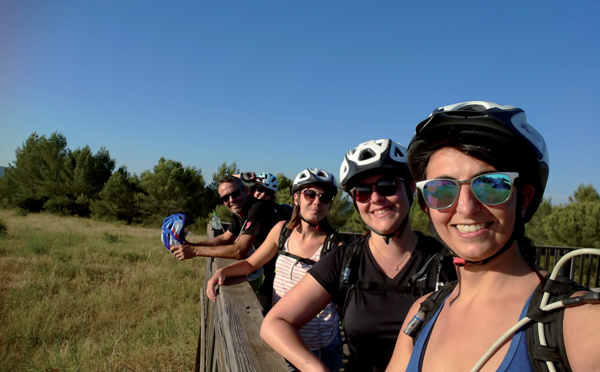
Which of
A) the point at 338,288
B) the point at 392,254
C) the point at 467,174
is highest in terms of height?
the point at 467,174

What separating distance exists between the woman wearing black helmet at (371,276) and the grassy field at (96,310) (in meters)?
4.35

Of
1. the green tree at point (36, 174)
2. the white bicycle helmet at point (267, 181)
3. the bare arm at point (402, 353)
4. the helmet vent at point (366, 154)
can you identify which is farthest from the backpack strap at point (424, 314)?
the green tree at point (36, 174)

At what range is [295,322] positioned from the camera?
1.84m

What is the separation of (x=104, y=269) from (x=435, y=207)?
40.5ft

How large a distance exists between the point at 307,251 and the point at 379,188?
965 mm

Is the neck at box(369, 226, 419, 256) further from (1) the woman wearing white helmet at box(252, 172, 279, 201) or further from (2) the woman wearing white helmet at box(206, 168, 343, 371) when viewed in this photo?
(1) the woman wearing white helmet at box(252, 172, 279, 201)

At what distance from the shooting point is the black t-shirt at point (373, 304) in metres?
1.81

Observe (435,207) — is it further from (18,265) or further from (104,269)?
(18,265)

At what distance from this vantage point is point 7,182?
41469mm

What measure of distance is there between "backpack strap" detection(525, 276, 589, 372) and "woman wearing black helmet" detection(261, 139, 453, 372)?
907 mm

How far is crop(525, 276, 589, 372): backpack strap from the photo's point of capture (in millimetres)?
822

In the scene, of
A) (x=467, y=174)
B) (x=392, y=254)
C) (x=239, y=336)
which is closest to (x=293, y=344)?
(x=239, y=336)

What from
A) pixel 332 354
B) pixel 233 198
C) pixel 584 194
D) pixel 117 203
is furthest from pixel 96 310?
pixel 117 203

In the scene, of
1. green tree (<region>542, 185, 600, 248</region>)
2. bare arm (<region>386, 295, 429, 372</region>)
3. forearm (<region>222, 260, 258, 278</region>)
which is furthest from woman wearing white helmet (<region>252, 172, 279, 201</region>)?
green tree (<region>542, 185, 600, 248</region>)
